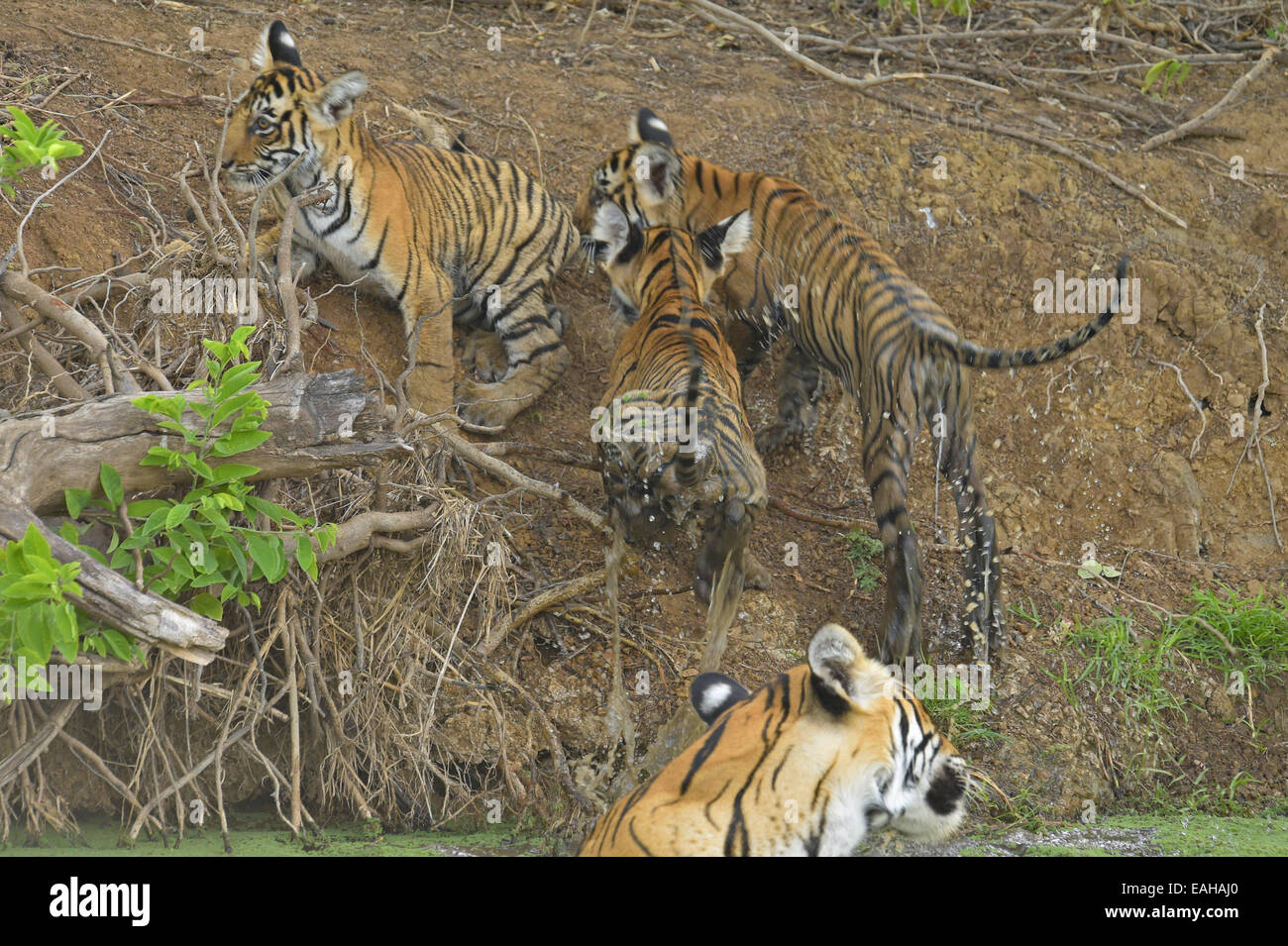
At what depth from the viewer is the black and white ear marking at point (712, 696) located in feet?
12.2

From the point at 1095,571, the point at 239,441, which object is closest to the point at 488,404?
the point at 239,441

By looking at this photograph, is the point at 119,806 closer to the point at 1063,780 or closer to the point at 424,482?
the point at 424,482

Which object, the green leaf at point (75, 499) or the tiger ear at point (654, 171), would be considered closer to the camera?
the green leaf at point (75, 499)

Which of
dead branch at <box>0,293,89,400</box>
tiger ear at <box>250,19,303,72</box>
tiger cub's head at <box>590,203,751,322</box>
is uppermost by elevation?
tiger ear at <box>250,19,303,72</box>

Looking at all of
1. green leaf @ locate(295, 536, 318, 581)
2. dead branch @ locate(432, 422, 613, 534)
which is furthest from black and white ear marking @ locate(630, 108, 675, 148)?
green leaf @ locate(295, 536, 318, 581)

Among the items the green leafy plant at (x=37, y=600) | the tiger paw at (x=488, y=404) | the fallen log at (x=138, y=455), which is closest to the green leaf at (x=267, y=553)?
the fallen log at (x=138, y=455)

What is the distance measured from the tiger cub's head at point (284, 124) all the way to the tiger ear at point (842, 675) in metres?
4.14

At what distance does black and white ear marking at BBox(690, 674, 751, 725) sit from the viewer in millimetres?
3725

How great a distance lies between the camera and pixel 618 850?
3.40 meters

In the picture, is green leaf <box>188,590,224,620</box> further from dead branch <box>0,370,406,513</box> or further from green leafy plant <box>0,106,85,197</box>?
green leafy plant <box>0,106,85,197</box>

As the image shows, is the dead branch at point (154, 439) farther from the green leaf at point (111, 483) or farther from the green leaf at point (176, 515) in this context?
the green leaf at point (176, 515)

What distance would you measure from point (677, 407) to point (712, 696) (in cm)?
186

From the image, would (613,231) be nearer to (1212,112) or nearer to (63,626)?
(63,626)

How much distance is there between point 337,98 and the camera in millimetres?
6297
